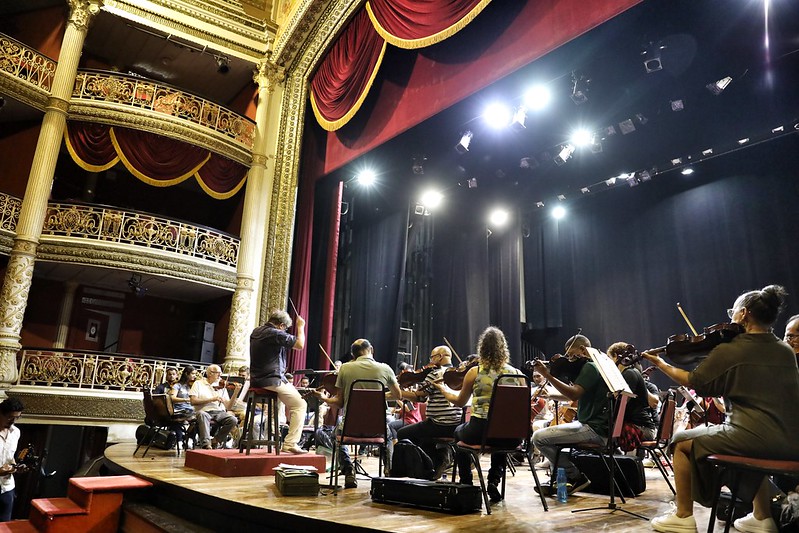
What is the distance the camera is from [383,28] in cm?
707

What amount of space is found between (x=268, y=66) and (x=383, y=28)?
4.52 meters

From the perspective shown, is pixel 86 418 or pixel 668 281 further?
pixel 668 281

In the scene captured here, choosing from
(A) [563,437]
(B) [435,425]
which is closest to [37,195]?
(B) [435,425]

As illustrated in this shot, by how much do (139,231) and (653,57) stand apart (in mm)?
8012

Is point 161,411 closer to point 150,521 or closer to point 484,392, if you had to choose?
point 150,521

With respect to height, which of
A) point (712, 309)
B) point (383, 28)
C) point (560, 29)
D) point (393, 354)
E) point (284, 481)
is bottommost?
point (284, 481)

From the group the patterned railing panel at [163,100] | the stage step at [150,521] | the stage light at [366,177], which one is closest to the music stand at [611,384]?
the stage step at [150,521]

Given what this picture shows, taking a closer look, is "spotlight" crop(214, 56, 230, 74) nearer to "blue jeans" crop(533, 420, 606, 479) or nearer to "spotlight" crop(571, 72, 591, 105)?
"spotlight" crop(571, 72, 591, 105)

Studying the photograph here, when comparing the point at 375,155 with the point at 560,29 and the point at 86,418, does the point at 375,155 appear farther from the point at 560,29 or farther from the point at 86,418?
the point at 86,418

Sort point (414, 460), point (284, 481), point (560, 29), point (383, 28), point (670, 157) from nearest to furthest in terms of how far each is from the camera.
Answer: point (284, 481)
point (414, 460)
point (560, 29)
point (383, 28)
point (670, 157)

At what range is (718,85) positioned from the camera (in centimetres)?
700

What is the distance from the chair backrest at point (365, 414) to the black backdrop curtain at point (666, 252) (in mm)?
6961

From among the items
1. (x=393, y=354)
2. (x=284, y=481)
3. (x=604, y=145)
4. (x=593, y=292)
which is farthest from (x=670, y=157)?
(x=284, y=481)

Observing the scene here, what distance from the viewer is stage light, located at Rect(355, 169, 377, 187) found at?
1040cm
